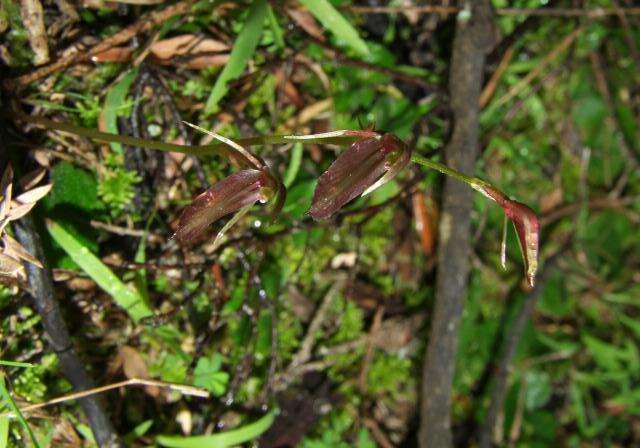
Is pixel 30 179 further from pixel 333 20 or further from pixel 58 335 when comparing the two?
pixel 333 20

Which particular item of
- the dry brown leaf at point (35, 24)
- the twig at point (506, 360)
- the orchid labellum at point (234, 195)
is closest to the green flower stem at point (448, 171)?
the orchid labellum at point (234, 195)

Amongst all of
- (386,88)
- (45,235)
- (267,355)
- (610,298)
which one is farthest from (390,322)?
(45,235)

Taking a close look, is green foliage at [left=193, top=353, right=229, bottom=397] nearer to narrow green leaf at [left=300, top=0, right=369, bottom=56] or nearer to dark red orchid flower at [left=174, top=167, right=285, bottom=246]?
dark red orchid flower at [left=174, top=167, right=285, bottom=246]

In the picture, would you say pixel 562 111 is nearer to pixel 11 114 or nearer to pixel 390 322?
pixel 390 322

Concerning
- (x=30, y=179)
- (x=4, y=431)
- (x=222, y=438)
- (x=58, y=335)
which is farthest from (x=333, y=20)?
(x=4, y=431)

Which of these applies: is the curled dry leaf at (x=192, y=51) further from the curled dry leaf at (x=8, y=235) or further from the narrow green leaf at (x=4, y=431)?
the narrow green leaf at (x=4, y=431)

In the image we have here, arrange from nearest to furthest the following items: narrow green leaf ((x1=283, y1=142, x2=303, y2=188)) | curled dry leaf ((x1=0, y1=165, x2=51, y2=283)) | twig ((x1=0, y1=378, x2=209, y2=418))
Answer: curled dry leaf ((x1=0, y1=165, x2=51, y2=283)) → twig ((x1=0, y1=378, x2=209, y2=418)) → narrow green leaf ((x1=283, y1=142, x2=303, y2=188))

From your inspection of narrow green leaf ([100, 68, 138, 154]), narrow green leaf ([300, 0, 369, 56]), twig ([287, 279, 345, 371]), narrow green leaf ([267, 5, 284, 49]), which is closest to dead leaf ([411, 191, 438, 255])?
twig ([287, 279, 345, 371])
